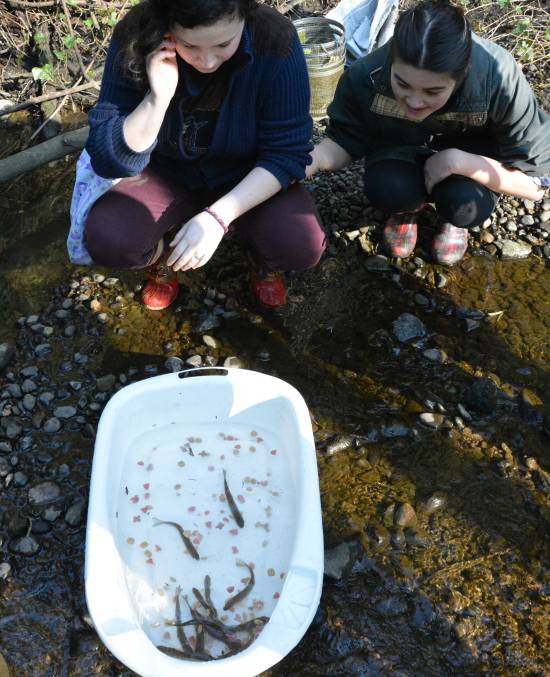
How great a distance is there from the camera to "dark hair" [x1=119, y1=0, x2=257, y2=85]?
1789mm

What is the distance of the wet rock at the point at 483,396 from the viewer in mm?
2381

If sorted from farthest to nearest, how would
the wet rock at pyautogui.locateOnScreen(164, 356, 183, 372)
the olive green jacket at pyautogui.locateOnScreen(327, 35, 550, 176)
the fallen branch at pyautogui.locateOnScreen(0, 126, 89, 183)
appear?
the fallen branch at pyautogui.locateOnScreen(0, 126, 89, 183) → the wet rock at pyautogui.locateOnScreen(164, 356, 183, 372) → the olive green jacket at pyautogui.locateOnScreen(327, 35, 550, 176)

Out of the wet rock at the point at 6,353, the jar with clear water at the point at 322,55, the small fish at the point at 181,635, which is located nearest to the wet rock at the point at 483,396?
the small fish at the point at 181,635

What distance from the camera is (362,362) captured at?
259cm

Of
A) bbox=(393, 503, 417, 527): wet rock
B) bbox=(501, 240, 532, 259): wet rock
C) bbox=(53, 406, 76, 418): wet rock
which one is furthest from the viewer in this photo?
bbox=(501, 240, 532, 259): wet rock

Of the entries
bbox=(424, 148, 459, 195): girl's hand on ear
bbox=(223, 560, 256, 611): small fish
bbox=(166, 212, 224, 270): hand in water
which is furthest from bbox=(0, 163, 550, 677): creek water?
bbox=(166, 212, 224, 270): hand in water

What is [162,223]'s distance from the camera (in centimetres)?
245

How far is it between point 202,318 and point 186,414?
0.56 m

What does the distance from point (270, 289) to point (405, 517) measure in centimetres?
109

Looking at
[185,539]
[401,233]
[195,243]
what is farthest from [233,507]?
[401,233]

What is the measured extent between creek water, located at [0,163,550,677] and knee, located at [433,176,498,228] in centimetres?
32

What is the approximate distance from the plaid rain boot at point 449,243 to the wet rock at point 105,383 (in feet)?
4.92

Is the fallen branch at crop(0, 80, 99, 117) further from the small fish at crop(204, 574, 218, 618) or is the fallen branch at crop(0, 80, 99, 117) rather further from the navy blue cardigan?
the small fish at crop(204, 574, 218, 618)

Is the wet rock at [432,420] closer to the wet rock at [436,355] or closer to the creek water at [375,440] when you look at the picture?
the creek water at [375,440]
